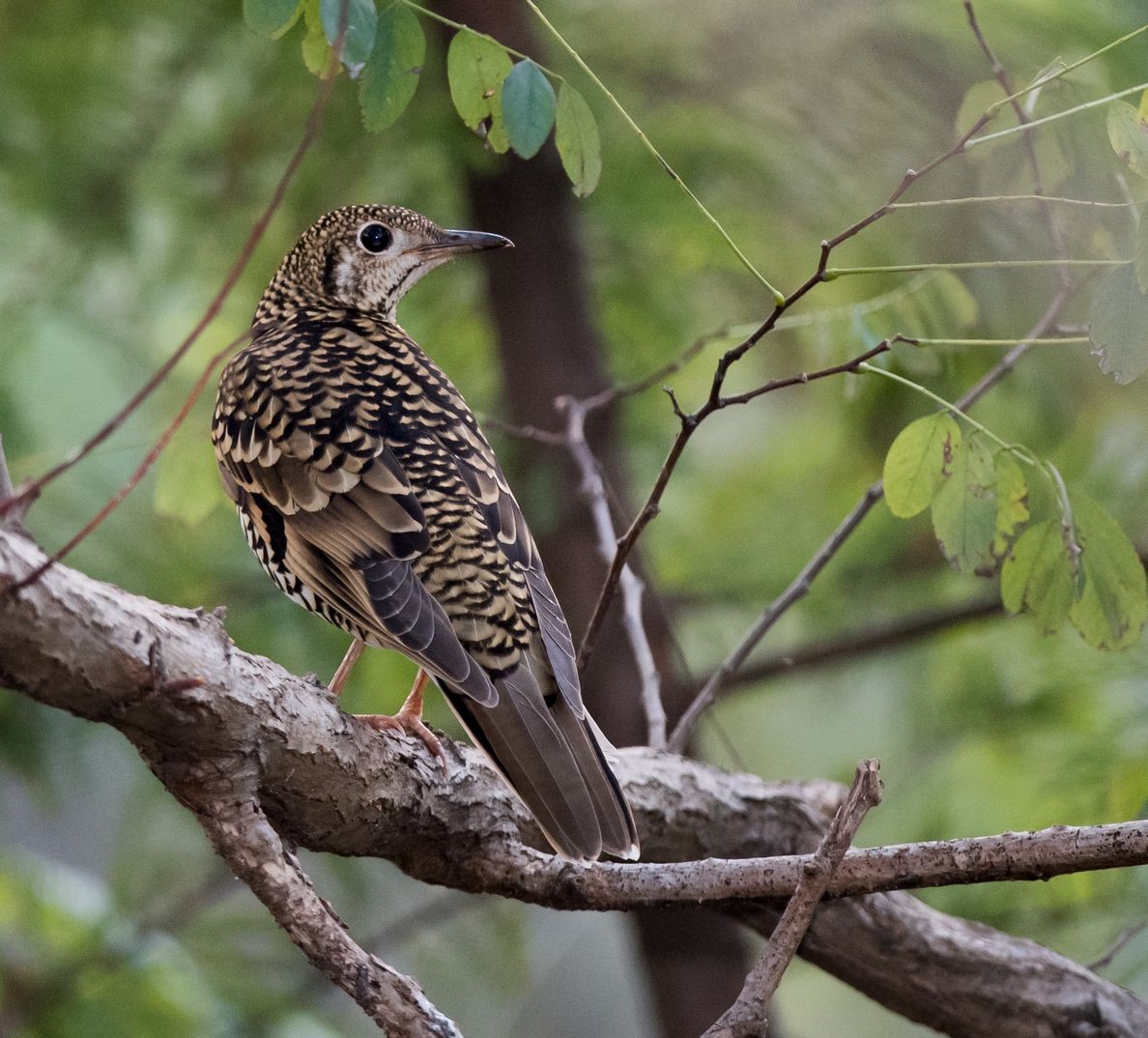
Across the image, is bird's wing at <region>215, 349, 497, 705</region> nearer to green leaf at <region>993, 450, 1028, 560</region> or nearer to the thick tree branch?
the thick tree branch

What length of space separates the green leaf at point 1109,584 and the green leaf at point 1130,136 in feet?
2.04

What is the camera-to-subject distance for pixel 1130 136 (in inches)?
80.4

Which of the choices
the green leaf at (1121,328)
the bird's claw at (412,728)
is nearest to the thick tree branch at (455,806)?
the bird's claw at (412,728)

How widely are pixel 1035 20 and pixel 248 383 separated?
110 inches

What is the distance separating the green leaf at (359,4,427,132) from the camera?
226 cm

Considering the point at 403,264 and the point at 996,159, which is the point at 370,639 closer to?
the point at 403,264

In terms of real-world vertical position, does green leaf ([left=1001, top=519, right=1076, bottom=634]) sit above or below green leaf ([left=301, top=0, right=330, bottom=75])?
above

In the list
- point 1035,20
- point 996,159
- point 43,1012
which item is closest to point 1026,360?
point 1035,20

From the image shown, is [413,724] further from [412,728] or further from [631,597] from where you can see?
[631,597]

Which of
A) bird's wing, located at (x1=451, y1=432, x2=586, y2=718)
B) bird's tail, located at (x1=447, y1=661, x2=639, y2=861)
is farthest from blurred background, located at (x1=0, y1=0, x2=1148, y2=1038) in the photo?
bird's tail, located at (x1=447, y1=661, x2=639, y2=861)

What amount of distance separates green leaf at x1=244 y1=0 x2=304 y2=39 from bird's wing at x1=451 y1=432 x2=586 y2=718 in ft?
3.44

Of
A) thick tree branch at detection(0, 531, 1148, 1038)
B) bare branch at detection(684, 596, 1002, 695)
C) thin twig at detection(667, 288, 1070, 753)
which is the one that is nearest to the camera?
thick tree branch at detection(0, 531, 1148, 1038)

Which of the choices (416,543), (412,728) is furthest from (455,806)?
(416,543)

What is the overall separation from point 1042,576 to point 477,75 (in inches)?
49.9
